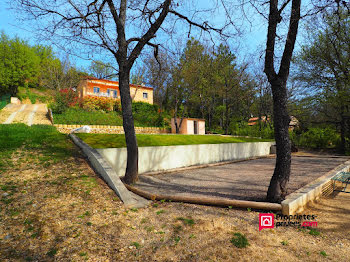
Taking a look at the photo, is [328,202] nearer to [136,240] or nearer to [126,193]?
[136,240]

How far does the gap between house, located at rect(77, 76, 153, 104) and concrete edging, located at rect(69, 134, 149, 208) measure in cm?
1444

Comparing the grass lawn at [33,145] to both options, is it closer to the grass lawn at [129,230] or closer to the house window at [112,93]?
the grass lawn at [129,230]

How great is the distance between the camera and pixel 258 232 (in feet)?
10.1

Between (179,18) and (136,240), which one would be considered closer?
(136,240)

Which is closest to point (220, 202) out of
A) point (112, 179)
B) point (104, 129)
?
point (112, 179)

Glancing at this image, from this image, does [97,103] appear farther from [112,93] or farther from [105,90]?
[112,93]

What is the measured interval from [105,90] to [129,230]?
21.6 metres

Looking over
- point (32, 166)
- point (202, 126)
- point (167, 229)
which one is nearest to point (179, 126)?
point (202, 126)

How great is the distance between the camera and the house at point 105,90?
2070 cm

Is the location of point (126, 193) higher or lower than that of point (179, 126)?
lower

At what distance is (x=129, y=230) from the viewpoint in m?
3.22

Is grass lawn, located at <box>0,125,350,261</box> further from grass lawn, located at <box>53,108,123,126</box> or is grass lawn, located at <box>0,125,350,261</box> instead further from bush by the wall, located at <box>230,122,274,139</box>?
bush by the wall, located at <box>230,122,274,139</box>

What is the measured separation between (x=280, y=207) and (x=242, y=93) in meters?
21.9

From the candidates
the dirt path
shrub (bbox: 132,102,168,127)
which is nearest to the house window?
shrub (bbox: 132,102,168,127)
